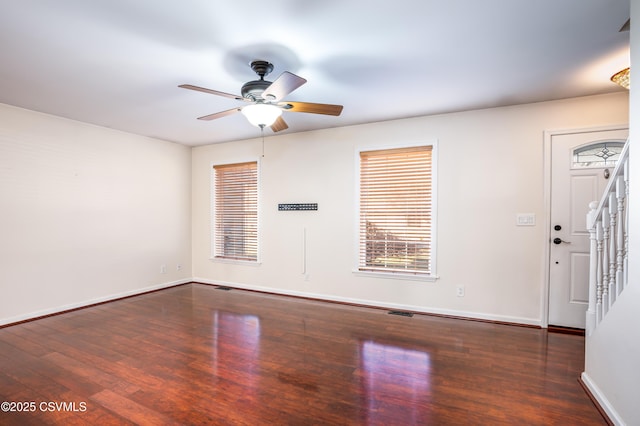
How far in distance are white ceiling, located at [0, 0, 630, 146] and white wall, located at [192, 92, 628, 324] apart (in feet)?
1.02

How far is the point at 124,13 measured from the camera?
2025 millimetres

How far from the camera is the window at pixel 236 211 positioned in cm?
541

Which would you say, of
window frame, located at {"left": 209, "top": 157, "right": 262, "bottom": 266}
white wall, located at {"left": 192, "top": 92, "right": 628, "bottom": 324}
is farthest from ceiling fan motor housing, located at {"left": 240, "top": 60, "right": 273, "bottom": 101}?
window frame, located at {"left": 209, "top": 157, "right": 262, "bottom": 266}

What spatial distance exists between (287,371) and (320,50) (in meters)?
2.54

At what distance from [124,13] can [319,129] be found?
3.00m

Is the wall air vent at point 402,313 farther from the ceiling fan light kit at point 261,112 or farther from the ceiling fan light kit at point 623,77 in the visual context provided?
the ceiling fan light kit at point 623,77

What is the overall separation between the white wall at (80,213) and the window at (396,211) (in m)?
3.38

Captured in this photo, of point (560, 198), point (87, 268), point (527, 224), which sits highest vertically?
point (560, 198)

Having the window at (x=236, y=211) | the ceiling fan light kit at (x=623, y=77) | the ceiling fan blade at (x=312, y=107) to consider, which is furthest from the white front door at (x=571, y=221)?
the window at (x=236, y=211)

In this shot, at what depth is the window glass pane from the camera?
3332mm

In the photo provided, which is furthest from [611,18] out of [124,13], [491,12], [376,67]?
[124,13]

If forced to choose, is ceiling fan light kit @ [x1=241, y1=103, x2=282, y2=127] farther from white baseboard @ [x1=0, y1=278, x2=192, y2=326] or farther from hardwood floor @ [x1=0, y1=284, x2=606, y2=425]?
white baseboard @ [x1=0, y1=278, x2=192, y2=326]

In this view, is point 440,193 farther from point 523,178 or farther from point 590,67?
point 590,67

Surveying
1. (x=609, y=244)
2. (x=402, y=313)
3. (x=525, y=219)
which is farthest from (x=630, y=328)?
(x=402, y=313)
